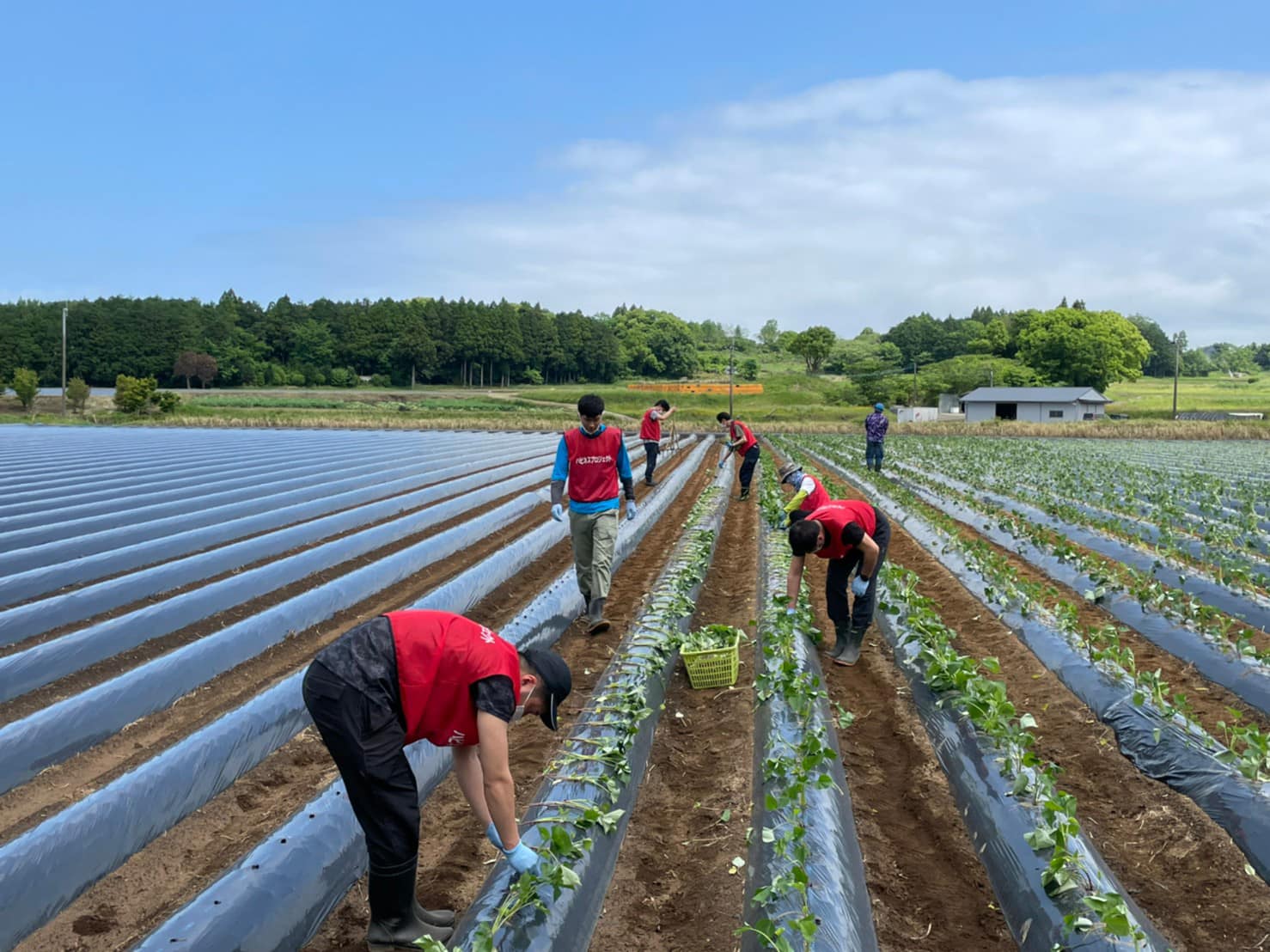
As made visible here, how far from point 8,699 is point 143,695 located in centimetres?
95

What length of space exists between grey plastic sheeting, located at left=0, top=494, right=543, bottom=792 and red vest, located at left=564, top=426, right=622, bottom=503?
2675mm

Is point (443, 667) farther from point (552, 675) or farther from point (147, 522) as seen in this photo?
point (147, 522)

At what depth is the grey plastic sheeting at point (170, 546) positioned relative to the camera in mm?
7930

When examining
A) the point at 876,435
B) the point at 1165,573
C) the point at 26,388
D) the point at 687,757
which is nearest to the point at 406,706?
the point at 687,757

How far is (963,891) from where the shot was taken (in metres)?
3.80

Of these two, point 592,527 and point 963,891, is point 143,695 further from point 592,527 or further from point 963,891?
point 963,891

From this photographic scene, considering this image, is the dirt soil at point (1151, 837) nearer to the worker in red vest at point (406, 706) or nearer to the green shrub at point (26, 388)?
the worker in red vest at point (406, 706)

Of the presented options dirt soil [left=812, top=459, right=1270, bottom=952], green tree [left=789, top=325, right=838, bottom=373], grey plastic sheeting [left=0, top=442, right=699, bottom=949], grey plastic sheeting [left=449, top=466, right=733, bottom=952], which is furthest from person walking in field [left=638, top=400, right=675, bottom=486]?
green tree [left=789, top=325, right=838, bottom=373]

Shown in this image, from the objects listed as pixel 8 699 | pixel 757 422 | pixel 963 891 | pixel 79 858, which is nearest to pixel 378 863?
pixel 79 858

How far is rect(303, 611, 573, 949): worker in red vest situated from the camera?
2875 millimetres

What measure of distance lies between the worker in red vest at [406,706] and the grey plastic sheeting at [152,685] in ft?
9.35

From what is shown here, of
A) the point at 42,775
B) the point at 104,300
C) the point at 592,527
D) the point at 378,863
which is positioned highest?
the point at 104,300

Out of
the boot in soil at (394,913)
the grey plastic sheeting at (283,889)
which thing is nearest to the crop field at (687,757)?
the grey plastic sheeting at (283,889)

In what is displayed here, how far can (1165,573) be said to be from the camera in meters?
8.83
